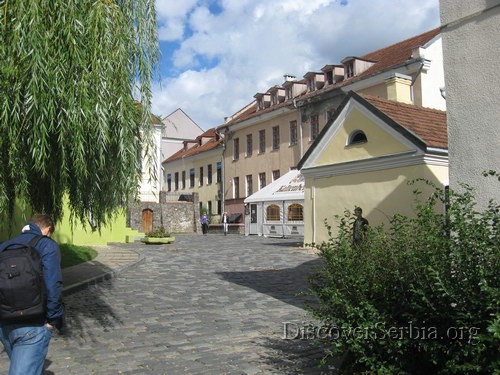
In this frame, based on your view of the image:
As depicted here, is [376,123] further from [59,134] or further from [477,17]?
[59,134]

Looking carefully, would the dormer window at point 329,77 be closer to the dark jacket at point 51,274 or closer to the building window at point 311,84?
the building window at point 311,84

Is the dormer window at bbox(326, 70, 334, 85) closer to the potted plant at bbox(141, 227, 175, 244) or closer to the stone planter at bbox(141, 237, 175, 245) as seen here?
the potted plant at bbox(141, 227, 175, 244)

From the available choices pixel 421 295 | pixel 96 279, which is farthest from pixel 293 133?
pixel 421 295

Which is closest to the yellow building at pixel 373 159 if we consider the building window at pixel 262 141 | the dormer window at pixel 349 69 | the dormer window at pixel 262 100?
the dormer window at pixel 349 69

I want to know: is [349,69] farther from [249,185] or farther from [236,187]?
[236,187]

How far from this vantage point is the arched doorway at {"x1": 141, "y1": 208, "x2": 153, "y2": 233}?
4047cm

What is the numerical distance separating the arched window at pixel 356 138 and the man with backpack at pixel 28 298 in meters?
14.4

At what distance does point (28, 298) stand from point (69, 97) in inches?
94.5

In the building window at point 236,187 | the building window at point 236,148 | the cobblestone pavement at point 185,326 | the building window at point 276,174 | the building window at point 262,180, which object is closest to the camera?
the cobblestone pavement at point 185,326

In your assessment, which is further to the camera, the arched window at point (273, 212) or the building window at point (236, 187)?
the building window at point (236, 187)

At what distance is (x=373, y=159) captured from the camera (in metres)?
16.6

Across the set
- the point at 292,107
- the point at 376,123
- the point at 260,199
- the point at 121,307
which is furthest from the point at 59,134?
the point at 292,107

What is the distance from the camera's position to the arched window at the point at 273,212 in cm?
2985

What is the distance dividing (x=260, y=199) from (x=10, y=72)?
26.0 metres
